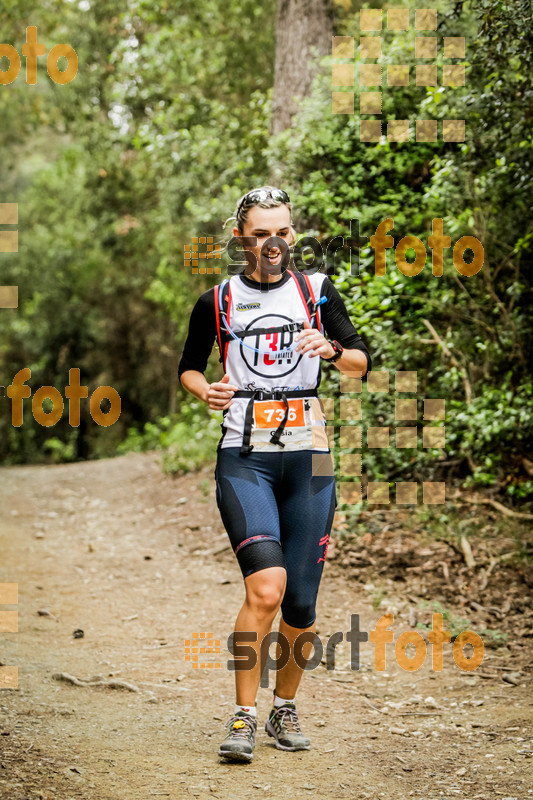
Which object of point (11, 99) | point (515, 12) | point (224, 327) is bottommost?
point (224, 327)

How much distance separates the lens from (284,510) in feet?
10.7

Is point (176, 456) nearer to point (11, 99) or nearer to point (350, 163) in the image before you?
point (350, 163)

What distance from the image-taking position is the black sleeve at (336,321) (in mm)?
3359

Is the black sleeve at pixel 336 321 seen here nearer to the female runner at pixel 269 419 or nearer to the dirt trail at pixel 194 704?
the female runner at pixel 269 419

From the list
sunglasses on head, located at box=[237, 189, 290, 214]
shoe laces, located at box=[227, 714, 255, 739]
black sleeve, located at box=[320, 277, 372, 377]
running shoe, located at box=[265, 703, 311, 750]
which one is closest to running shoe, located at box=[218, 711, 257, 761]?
shoe laces, located at box=[227, 714, 255, 739]

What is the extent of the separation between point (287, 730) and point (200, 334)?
173cm

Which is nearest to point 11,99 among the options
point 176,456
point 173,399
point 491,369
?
point 173,399

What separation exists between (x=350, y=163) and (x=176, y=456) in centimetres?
563

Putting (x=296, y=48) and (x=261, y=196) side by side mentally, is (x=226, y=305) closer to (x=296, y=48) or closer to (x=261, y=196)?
(x=261, y=196)

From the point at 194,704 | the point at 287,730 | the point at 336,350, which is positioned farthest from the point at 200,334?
the point at 194,704

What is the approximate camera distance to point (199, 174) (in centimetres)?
1069

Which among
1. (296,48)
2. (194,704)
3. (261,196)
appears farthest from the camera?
(296,48)

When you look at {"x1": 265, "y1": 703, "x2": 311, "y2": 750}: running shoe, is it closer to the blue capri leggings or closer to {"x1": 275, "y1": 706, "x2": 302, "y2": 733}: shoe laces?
{"x1": 275, "y1": 706, "x2": 302, "y2": 733}: shoe laces

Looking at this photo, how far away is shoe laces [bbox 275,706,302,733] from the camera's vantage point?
136 inches
